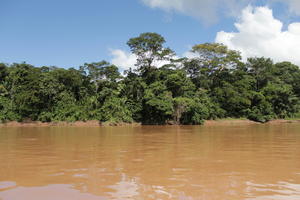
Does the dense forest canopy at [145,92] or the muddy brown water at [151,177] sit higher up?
the dense forest canopy at [145,92]

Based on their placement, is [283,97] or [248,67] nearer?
[283,97]

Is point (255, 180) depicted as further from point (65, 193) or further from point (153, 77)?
point (153, 77)

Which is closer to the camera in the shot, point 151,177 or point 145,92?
point 151,177

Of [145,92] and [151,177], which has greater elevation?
[145,92]

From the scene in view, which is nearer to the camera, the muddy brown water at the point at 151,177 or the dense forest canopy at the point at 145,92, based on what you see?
the muddy brown water at the point at 151,177

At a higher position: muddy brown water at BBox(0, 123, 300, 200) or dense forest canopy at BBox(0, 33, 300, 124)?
dense forest canopy at BBox(0, 33, 300, 124)

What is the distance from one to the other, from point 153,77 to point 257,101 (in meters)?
15.4

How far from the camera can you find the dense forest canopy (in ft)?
96.0

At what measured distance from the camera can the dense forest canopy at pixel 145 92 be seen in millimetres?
29266

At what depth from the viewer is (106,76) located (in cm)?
3162

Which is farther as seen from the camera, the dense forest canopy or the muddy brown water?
the dense forest canopy

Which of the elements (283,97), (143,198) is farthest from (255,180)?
(283,97)

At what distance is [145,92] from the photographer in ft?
95.9

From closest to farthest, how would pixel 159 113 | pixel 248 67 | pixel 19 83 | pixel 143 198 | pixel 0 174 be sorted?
pixel 143 198 → pixel 0 174 → pixel 159 113 → pixel 19 83 → pixel 248 67
